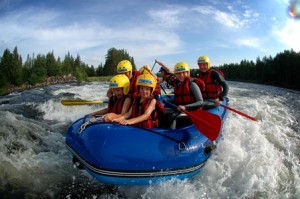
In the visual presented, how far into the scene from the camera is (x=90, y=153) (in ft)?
12.9

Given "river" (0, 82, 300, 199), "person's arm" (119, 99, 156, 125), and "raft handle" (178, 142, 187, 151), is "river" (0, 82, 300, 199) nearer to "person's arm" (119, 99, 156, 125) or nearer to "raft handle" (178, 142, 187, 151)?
"raft handle" (178, 142, 187, 151)

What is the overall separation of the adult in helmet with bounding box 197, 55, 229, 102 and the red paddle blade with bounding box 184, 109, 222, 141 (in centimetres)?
291

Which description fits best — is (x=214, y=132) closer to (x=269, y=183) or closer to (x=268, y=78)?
(x=269, y=183)

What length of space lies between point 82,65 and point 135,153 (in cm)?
9086

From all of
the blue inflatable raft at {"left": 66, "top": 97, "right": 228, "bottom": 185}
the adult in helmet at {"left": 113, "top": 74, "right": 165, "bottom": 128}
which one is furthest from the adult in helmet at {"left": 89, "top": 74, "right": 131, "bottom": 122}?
the blue inflatable raft at {"left": 66, "top": 97, "right": 228, "bottom": 185}

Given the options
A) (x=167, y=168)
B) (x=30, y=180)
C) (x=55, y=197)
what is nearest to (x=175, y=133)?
(x=167, y=168)

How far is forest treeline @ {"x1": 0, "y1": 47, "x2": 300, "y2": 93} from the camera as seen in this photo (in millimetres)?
52688

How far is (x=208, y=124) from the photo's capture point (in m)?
4.29

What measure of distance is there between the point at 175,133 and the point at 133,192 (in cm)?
120

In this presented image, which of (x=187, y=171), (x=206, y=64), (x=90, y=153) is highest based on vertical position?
(x=206, y=64)

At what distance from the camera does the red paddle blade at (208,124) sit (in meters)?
4.21

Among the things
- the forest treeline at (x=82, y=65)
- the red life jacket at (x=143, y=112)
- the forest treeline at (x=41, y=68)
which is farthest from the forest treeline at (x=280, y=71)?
the red life jacket at (x=143, y=112)

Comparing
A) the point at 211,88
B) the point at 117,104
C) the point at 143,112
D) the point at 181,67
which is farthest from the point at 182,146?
the point at 211,88

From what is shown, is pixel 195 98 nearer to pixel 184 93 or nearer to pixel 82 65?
pixel 184 93
